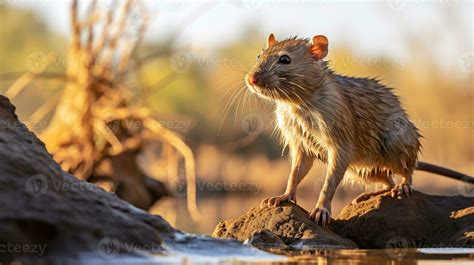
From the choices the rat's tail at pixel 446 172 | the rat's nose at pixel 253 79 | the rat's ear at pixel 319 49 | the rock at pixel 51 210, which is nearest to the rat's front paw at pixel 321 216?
the rat's nose at pixel 253 79

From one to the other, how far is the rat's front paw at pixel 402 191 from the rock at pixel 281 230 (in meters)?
0.92

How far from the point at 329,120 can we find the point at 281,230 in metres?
1.35

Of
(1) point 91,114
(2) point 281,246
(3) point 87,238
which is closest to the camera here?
(3) point 87,238

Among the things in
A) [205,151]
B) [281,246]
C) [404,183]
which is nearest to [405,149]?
[404,183]

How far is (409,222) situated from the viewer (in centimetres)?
800

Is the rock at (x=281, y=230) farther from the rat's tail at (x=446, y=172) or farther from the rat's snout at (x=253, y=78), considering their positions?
the rat's tail at (x=446, y=172)

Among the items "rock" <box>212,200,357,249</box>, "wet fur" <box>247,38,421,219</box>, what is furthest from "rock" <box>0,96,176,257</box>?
"wet fur" <box>247,38,421,219</box>

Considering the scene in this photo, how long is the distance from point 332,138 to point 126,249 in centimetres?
324

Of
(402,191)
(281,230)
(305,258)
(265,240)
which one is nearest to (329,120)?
(402,191)

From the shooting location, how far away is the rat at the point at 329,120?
27.5 feet

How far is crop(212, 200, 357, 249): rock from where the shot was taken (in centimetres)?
719

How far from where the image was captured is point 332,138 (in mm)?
8430

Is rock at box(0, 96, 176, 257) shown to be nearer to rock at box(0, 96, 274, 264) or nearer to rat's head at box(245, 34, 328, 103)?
rock at box(0, 96, 274, 264)

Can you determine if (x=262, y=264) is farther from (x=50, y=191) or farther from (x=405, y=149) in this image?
(x=405, y=149)
